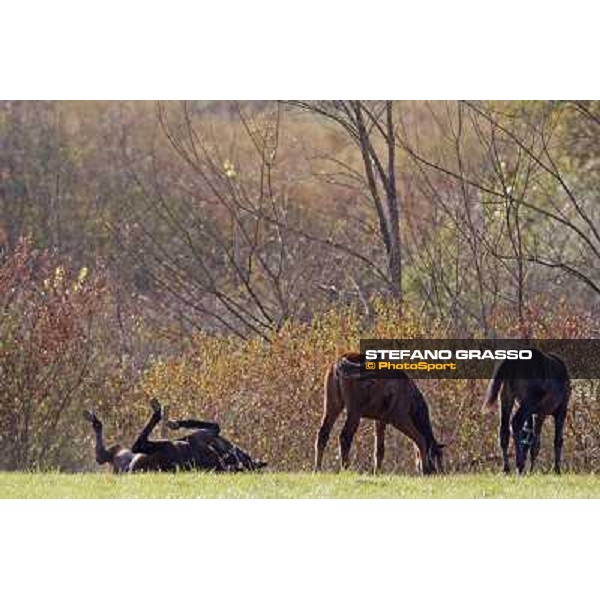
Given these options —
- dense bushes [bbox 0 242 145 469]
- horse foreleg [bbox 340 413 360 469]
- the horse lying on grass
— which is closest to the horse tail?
horse foreleg [bbox 340 413 360 469]

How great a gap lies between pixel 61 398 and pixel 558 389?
3167 millimetres

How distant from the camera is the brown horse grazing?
16.9 meters

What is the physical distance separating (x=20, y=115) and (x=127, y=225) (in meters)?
0.98

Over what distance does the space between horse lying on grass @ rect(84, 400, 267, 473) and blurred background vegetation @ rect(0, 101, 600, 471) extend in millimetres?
95

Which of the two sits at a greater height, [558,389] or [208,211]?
[208,211]

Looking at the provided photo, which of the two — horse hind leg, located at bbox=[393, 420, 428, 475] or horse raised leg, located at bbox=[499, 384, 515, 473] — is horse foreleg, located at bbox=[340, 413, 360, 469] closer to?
horse hind leg, located at bbox=[393, 420, 428, 475]

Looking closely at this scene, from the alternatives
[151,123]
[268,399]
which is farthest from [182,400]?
[151,123]

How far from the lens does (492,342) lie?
1686 centimetres

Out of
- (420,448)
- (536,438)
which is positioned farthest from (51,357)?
(536,438)

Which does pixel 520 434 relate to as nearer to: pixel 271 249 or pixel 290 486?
pixel 290 486

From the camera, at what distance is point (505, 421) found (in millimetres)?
17000

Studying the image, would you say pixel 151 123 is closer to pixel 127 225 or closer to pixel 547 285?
pixel 127 225

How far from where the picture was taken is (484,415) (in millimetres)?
17016
